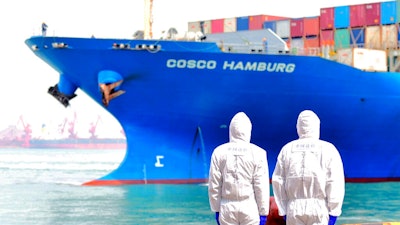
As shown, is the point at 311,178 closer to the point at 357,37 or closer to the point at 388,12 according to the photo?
the point at 357,37

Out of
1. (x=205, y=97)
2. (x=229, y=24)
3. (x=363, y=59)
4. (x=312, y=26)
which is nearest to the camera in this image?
(x=205, y=97)

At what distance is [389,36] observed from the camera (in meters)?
28.9

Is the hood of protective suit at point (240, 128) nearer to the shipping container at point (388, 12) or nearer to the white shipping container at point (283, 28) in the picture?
the shipping container at point (388, 12)

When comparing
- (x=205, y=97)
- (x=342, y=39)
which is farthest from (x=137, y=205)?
(x=342, y=39)

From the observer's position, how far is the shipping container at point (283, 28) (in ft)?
105

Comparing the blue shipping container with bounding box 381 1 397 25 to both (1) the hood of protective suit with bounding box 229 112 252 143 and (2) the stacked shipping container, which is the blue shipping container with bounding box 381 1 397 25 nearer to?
(2) the stacked shipping container

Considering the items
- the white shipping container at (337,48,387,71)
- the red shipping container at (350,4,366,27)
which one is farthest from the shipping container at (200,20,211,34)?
the white shipping container at (337,48,387,71)

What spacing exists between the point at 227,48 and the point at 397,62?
6.23 metres

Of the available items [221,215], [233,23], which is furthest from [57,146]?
[221,215]

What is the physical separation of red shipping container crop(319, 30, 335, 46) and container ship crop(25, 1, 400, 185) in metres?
2.79

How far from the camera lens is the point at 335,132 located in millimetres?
26188

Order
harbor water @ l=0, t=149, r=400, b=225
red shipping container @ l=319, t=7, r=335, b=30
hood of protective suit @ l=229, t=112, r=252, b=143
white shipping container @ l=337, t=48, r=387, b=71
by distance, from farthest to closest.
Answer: red shipping container @ l=319, t=7, r=335, b=30, white shipping container @ l=337, t=48, r=387, b=71, harbor water @ l=0, t=149, r=400, b=225, hood of protective suit @ l=229, t=112, r=252, b=143

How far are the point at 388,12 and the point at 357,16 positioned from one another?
3.84 feet

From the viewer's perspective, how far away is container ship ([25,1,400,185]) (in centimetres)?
2520
